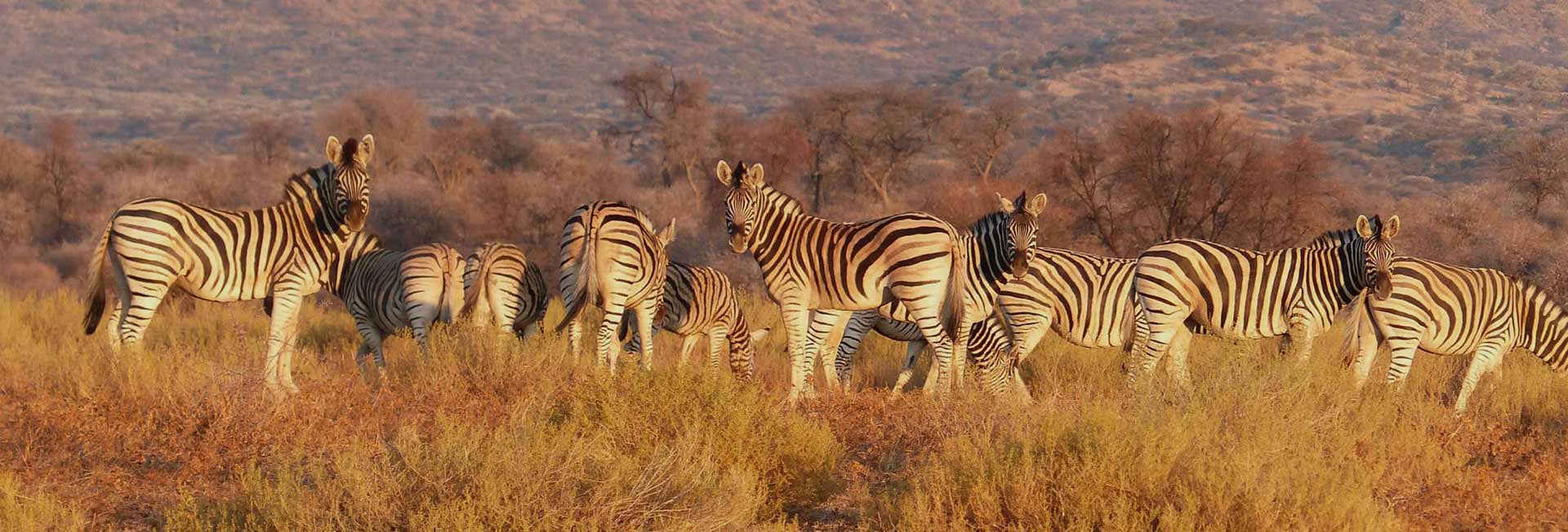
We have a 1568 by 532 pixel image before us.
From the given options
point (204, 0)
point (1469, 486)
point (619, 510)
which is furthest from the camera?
point (204, 0)

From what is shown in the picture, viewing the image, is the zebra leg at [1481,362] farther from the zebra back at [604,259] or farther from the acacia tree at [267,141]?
the acacia tree at [267,141]

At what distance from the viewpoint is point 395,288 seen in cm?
1049

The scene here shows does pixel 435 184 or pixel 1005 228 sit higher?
pixel 1005 228

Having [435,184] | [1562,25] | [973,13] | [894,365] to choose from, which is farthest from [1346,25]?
[894,365]

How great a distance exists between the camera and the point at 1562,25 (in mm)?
123875

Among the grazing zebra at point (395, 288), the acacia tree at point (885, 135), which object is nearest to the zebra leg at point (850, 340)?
the grazing zebra at point (395, 288)

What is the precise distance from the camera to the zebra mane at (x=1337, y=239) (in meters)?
9.35

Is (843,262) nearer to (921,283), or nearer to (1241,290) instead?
(921,283)

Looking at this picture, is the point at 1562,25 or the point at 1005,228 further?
the point at 1562,25

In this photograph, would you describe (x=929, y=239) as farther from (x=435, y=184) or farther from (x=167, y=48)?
(x=167, y=48)

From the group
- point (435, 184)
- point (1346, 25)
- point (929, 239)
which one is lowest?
point (435, 184)

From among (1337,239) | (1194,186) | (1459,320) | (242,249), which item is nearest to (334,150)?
(242,249)

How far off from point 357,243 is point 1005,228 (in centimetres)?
545

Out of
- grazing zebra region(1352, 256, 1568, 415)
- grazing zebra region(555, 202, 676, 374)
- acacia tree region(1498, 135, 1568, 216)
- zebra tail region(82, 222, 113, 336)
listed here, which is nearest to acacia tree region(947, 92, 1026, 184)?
acacia tree region(1498, 135, 1568, 216)
